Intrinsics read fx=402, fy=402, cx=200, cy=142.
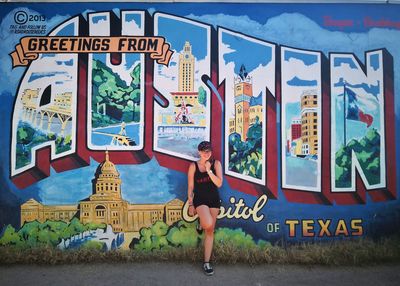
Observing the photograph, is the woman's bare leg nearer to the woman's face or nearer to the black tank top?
the black tank top

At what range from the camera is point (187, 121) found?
6.18 m

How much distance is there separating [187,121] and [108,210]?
5.93 ft

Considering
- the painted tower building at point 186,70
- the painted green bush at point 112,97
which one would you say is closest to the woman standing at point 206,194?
the painted tower building at point 186,70

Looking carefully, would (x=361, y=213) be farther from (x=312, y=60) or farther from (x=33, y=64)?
(x=33, y=64)

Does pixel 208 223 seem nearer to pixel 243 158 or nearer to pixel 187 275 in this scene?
pixel 187 275

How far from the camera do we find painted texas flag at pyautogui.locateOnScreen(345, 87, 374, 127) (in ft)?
20.6

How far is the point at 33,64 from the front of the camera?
619cm

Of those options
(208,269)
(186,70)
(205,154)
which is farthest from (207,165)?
(186,70)

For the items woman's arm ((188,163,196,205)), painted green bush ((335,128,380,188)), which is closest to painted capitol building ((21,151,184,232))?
woman's arm ((188,163,196,205))

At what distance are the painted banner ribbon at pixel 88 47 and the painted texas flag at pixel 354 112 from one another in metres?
2.89

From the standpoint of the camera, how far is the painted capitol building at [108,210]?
6090 millimetres

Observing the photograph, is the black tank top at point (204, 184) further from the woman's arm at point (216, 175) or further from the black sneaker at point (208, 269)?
the black sneaker at point (208, 269)

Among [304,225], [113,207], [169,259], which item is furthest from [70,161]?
[304,225]

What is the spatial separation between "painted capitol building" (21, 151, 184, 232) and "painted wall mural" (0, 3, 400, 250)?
0.05 ft
